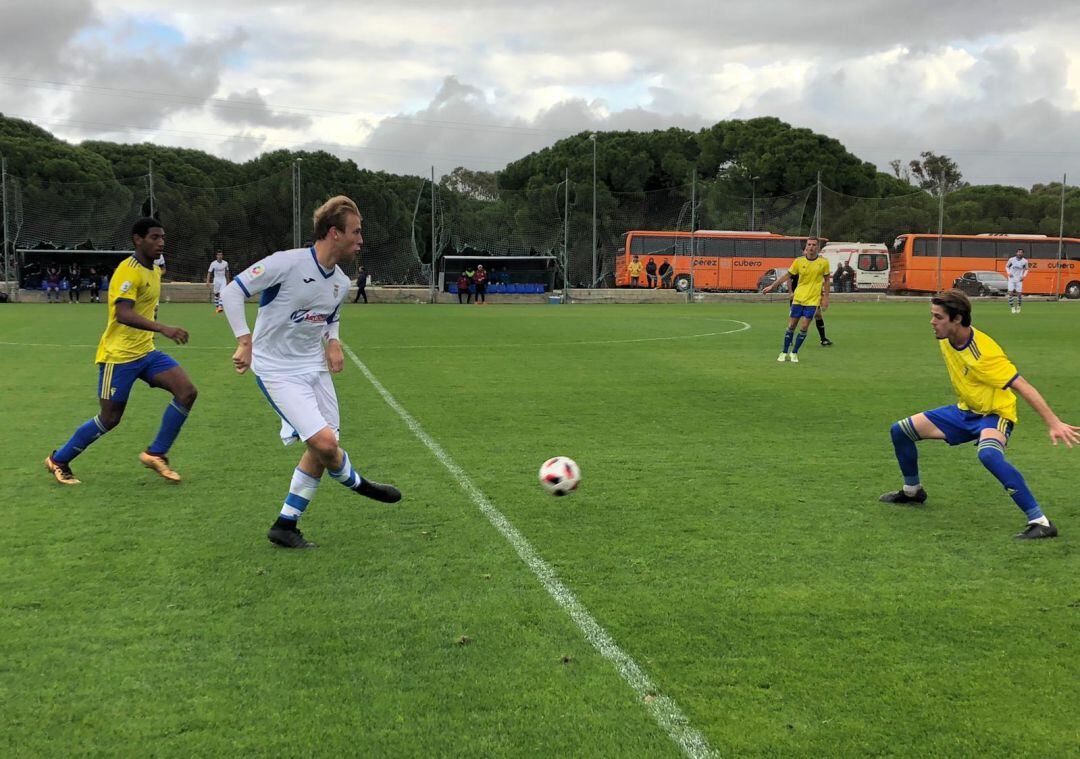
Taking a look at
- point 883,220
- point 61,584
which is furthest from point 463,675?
point 883,220

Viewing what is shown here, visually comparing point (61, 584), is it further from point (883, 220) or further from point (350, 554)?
point (883, 220)

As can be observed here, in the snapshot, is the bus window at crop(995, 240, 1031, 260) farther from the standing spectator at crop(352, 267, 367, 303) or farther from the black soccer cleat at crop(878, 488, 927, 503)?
the black soccer cleat at crop(878, 488, 927, 503)

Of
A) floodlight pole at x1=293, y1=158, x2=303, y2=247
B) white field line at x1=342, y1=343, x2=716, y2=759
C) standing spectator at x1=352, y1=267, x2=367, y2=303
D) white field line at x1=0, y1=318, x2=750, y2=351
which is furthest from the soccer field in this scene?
standing spectator at x1=352, y1=267, x2=367, y2=303

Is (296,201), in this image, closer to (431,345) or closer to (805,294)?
(431,345)

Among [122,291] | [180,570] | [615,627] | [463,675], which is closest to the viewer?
[463,675]

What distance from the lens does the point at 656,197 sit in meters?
48.7

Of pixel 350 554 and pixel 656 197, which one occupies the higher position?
pixel 656 197

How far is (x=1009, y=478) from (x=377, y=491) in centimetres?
380

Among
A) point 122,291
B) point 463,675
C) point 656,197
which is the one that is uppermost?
point 656,197

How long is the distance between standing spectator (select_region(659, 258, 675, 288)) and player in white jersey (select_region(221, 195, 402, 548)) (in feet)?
139

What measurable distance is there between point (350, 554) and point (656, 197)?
1771 inches

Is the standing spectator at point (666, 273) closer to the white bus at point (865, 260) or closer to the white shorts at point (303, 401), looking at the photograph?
the white bus at point (865, 260)

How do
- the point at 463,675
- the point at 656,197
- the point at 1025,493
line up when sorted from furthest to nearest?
the point at 656,197 < the point at 1025,493 < the point at 463,675

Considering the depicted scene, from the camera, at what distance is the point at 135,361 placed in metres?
7.26
